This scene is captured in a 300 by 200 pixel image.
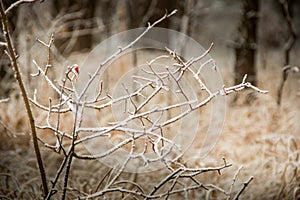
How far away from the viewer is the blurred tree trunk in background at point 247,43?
6559 millimetres

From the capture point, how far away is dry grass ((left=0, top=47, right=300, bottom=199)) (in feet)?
11.5

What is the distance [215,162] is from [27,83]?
1.94 meters

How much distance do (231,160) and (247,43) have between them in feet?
9.17

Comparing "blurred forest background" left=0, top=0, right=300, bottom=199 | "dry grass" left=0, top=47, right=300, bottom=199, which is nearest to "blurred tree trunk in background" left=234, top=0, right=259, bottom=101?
"blurred forest background" left=0, top=0, right=300, bottom=199

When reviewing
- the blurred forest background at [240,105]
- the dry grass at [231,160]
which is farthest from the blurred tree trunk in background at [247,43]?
the dry grass at [231,160]

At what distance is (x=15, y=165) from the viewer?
386cm

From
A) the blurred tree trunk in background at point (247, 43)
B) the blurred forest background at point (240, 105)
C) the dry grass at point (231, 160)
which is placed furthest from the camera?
the blurred tree trunk in background at point (247, 43)

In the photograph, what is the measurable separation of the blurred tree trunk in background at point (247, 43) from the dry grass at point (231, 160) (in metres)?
1.34

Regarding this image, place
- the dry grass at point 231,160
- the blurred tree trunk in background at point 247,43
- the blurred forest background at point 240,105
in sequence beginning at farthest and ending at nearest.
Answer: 1. the blurred tree trunk in background at point 247,43
2. the blurred forest background at point 240,105
3. the dry grass at point 231,160

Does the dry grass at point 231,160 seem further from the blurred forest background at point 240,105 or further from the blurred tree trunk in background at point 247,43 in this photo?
the blurred tree trunk in background at point 247,43

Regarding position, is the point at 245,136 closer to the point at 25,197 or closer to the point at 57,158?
the point at 57,158

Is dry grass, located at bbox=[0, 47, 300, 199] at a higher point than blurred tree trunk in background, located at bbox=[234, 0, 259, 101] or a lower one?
lower

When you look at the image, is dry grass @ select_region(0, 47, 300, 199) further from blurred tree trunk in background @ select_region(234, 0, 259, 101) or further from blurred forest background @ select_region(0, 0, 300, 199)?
blurred tree trunk in background @ select_region(234, 0, 259, 101)

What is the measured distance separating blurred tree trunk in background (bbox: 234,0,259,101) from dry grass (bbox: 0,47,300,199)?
1.34 meters
